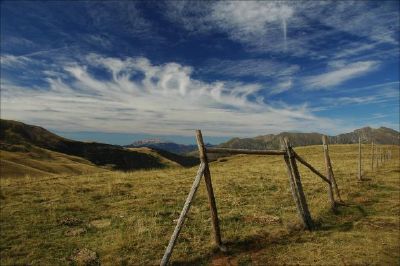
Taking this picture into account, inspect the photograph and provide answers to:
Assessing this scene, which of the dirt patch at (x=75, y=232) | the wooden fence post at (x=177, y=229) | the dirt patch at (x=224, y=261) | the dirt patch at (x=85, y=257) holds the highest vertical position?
the wooden fence post at (x=177, y=229)

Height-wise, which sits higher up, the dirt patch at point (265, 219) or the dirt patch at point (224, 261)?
the dirt patch at point (265, 219)

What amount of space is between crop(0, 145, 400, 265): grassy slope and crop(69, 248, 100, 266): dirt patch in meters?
0.23

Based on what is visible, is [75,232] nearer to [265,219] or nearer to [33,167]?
[265,219]

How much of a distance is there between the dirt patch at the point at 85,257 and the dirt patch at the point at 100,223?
289 cm

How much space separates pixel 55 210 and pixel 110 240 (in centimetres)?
602

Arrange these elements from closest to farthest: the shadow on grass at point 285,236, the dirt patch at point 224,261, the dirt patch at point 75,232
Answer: the dirt patch at point 224,261
the shadow on grass at point 285,236
the dirt patch at point 75,232

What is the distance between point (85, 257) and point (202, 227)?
14.2 feet

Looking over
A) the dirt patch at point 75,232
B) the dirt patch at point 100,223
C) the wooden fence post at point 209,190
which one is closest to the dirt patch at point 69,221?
the dirt patch at point 100,223

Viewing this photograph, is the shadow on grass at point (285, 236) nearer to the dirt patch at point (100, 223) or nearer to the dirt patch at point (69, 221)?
the dirt patch at point (100, 223)

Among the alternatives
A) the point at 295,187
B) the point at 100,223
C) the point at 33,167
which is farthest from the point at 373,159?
the point at 33,167

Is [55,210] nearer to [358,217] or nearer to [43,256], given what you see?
[43,256]

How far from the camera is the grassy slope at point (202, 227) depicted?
10133mm

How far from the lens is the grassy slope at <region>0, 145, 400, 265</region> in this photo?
10133mm

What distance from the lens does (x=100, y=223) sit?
14430mm
